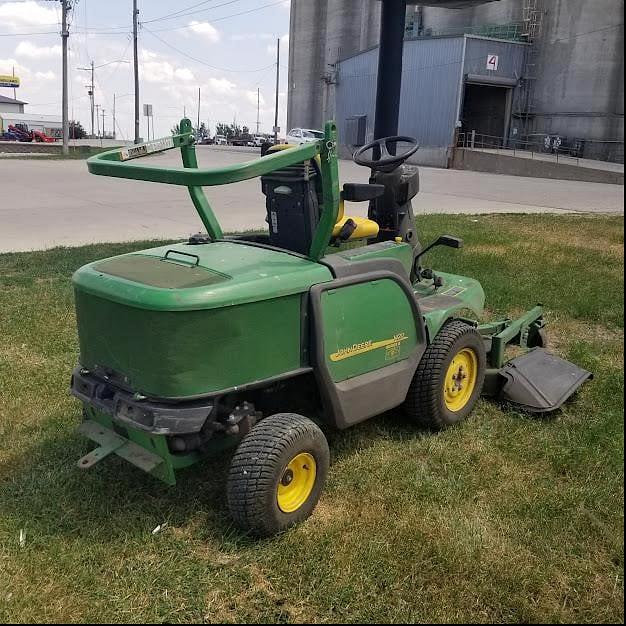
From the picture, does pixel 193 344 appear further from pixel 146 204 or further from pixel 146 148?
pixel 146 204

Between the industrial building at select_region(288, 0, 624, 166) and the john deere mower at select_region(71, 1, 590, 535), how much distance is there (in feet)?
80.2

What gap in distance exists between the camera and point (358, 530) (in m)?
2.67

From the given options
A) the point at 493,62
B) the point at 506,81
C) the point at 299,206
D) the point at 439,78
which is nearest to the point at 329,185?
the point at 299,206

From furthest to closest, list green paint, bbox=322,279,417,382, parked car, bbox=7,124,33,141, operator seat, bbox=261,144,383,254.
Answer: parked car, bbox=7,124,33,141, operator seat, bbox=261,144,383,254, green paint, bbox=322,279,417,382

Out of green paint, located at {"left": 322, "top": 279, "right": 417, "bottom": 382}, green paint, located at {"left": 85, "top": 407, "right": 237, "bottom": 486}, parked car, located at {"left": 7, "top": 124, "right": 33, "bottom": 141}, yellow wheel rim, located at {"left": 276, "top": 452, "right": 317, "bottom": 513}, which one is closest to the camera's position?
green paint, located at {"left": 85, "top": 407, "right": 237, "bottom": 486}

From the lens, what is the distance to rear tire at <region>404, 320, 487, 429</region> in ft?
10.8

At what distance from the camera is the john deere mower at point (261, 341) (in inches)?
97.1

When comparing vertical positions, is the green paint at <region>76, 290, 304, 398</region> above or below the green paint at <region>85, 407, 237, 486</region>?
above

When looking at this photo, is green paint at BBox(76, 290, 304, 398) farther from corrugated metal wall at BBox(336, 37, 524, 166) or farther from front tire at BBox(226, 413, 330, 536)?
corrugated metal wall at BBox(336, 37, 524, 166)

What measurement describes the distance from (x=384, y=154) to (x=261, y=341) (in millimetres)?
1987

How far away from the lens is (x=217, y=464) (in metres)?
3.15

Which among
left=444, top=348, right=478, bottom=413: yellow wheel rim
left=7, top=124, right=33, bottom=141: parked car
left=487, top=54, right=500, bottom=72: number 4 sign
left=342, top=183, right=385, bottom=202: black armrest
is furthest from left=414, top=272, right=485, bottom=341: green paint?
left=7, top=124, right=33, bottom=141: parked car

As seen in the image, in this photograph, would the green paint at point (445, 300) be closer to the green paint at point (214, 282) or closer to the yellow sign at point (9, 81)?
the green paint at point (214, 282)

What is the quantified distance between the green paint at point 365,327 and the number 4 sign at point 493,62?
30.7 meters
